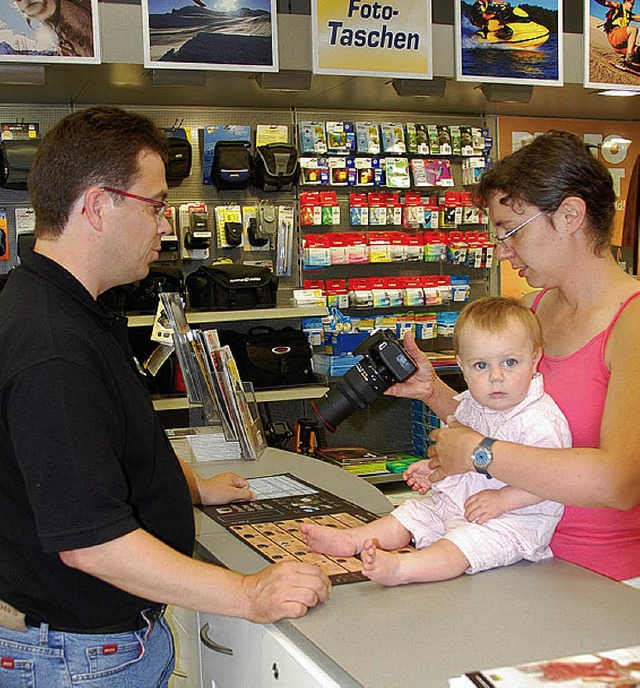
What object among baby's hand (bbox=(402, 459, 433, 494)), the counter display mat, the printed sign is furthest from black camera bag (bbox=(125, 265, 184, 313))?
baby's hand (bbox=(402, 459, 433, 494))

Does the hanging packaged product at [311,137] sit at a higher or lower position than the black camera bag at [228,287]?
higher

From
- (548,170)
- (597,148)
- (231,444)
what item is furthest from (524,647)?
(597,148)

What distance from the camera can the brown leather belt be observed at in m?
1.58

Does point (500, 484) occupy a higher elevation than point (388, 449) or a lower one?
higher

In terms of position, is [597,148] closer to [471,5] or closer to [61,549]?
[471,5]

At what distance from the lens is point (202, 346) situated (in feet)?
9.83

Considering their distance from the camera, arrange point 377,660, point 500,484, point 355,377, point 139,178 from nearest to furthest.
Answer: point 377,660 < point 139,178 < point 500,484 < point 355,377

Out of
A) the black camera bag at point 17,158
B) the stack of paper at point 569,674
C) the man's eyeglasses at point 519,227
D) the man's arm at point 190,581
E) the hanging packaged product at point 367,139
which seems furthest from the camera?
the hanging packaged product at point 367,139

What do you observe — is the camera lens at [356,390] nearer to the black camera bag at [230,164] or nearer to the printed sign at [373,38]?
the printed sign at [373,38]

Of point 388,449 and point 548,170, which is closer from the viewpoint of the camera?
point 548,170

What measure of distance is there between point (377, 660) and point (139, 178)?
3.18 feet

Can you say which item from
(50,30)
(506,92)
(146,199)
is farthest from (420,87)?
(146,199)

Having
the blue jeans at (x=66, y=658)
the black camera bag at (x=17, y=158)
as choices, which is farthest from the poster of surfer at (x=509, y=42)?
the blue jeans at (x=66, y=658)

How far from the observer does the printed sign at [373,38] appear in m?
4.36
